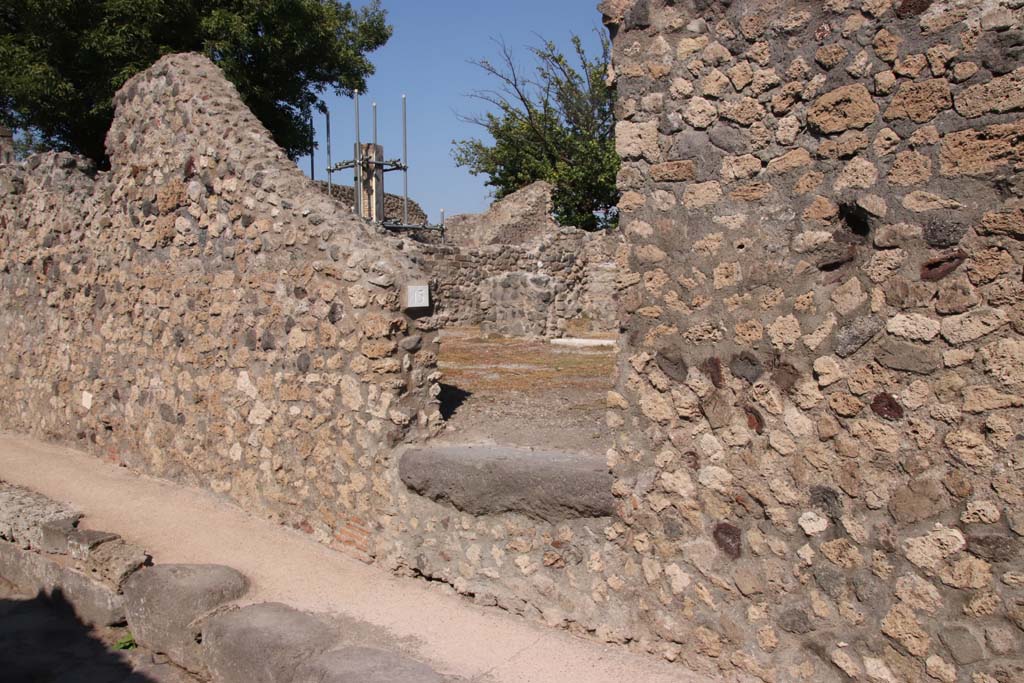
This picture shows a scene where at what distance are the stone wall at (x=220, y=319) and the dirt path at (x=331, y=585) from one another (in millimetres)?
193

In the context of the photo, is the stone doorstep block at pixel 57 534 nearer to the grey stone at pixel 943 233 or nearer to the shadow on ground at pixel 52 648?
the shadow on ground at pixel 52 648

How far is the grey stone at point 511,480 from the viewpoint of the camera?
405 cm

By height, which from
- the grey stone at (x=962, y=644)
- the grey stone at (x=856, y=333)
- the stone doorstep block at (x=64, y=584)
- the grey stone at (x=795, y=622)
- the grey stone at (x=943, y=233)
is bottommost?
the stone doorstep block at (x=64, y=584)

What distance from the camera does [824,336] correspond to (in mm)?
3273

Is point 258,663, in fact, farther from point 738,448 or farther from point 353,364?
point 738,448

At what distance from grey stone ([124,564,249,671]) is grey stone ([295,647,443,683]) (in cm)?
97

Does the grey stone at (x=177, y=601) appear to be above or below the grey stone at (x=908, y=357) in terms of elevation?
below

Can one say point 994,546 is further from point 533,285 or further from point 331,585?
point 533,285

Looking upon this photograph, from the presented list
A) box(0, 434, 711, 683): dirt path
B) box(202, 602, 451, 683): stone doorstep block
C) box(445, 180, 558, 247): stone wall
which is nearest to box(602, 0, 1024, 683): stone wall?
box(0, 434, 711, 683): dirt path

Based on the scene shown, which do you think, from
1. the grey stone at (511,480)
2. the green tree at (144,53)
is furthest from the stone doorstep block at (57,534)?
the green tree at (144,53)

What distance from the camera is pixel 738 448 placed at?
3.52 meters

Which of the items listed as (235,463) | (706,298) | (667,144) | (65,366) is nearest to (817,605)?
(706,298)

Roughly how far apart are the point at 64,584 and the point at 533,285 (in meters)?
8.60

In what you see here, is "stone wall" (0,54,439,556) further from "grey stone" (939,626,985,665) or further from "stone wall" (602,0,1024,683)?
"grey stone" (939,626,985,665)
